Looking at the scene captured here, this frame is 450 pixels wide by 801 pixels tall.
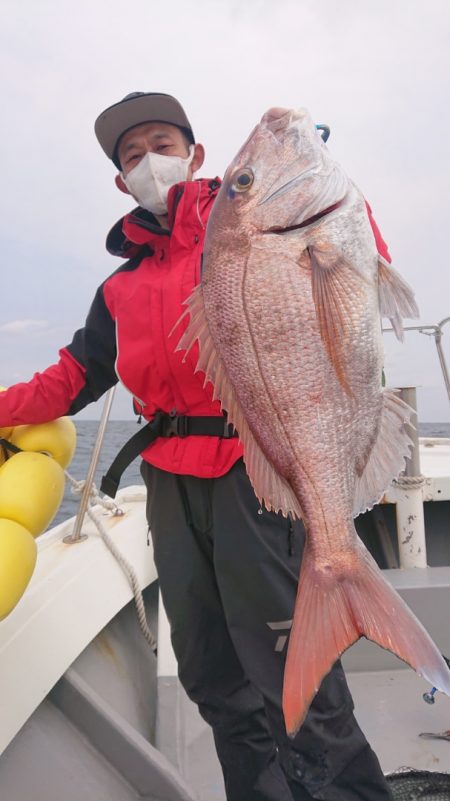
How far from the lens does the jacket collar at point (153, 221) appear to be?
190 centimetres

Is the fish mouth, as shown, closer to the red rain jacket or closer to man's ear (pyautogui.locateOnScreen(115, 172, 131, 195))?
the red rain jacket

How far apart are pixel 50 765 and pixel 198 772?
2.47ft

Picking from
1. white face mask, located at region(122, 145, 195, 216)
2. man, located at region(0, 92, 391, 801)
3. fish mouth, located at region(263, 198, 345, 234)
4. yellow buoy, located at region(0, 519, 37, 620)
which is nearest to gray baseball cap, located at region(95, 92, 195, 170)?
man, located at region(0, 92, 391, 801)

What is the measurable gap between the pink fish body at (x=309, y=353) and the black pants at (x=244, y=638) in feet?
0.90

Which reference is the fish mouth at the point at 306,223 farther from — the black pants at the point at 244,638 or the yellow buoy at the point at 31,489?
the yellow buoy at the point at 31,489

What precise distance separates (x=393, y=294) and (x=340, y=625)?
0.84 meters

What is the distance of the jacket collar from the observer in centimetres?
190

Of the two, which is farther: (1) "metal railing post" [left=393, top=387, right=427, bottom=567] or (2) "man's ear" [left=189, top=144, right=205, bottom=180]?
(1) "metal railing post" [left=393, top=387, right=427, bottom=567]

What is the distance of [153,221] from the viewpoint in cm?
211

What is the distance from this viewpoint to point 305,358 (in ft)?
4.39

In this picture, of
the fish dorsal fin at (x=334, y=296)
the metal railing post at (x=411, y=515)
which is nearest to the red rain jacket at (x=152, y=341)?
the fish dorsal fin at (x=334, y=296)

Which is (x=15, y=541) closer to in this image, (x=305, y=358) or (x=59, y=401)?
(x=59, y=401)

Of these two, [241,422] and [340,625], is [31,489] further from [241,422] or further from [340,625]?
[340,625]

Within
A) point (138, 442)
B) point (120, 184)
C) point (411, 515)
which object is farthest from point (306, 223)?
point (411, 515)
